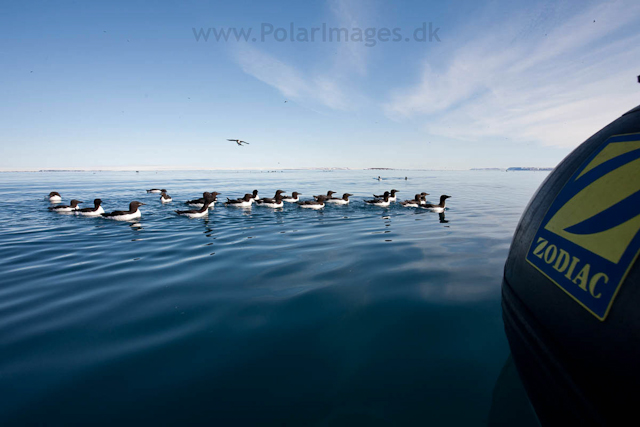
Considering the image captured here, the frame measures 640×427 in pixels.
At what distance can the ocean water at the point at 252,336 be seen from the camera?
290cm

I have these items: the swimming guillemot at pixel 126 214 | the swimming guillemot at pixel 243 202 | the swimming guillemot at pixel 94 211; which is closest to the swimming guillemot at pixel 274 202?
the swimming guillemot at pixel 243 202

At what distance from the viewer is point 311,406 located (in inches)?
114

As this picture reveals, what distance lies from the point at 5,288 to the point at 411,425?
867 centimetres

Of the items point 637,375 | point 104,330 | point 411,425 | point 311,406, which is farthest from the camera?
point 104,330

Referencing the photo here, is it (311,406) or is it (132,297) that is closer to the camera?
(311,406)

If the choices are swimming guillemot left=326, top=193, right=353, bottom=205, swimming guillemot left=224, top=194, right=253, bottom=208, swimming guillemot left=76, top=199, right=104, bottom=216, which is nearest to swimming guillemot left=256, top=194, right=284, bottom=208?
swimming guillemot left=224, top=194, right=253, bottom=208

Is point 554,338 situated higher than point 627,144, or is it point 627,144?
point 627,144

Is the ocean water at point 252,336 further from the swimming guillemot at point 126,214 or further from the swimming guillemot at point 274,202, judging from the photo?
the swimming guillemot at point 274,202

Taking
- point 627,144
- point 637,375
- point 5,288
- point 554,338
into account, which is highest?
point 627,144

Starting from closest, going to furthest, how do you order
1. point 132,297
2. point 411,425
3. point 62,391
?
point 411,425
point 62,391
point 132,297

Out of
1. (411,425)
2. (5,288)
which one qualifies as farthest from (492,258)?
(5,288)

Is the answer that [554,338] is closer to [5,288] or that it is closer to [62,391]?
[62,391]

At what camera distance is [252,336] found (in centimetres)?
412

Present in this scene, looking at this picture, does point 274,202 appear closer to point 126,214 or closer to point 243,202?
point 243,202
